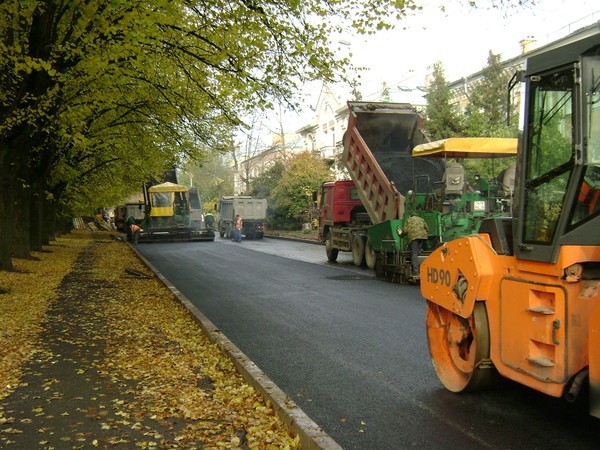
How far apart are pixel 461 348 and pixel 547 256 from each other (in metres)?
1.61

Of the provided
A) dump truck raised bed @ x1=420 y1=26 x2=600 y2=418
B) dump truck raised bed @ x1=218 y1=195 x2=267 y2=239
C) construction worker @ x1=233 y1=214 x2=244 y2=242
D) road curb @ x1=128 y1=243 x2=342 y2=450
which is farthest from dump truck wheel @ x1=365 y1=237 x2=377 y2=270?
dump truck raised bed @ x1=218 y1=195 x2=267 y2=239

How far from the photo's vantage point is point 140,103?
16828 mm

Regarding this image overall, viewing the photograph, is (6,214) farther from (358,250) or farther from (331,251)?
(331,251)

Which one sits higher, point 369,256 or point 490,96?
point 490,96

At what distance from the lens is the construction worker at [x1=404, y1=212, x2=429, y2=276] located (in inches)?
510

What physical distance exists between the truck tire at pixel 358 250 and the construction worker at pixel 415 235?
4129mm

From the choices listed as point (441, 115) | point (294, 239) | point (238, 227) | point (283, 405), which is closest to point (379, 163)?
point (283, 405)

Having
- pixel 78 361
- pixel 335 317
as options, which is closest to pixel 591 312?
pixel 78 361

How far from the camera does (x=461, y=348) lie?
17.4 ft

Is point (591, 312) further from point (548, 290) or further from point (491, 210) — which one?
point (491, 210)

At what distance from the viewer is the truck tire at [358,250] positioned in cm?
1747

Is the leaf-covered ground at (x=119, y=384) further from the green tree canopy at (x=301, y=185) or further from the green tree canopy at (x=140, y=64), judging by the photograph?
the green tree canopy at (x=301, y=185)

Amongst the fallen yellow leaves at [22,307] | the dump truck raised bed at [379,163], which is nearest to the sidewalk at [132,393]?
the fallen yellow leaves at [22,307]

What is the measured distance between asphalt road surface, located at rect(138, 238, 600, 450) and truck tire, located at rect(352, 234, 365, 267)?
390 cm
